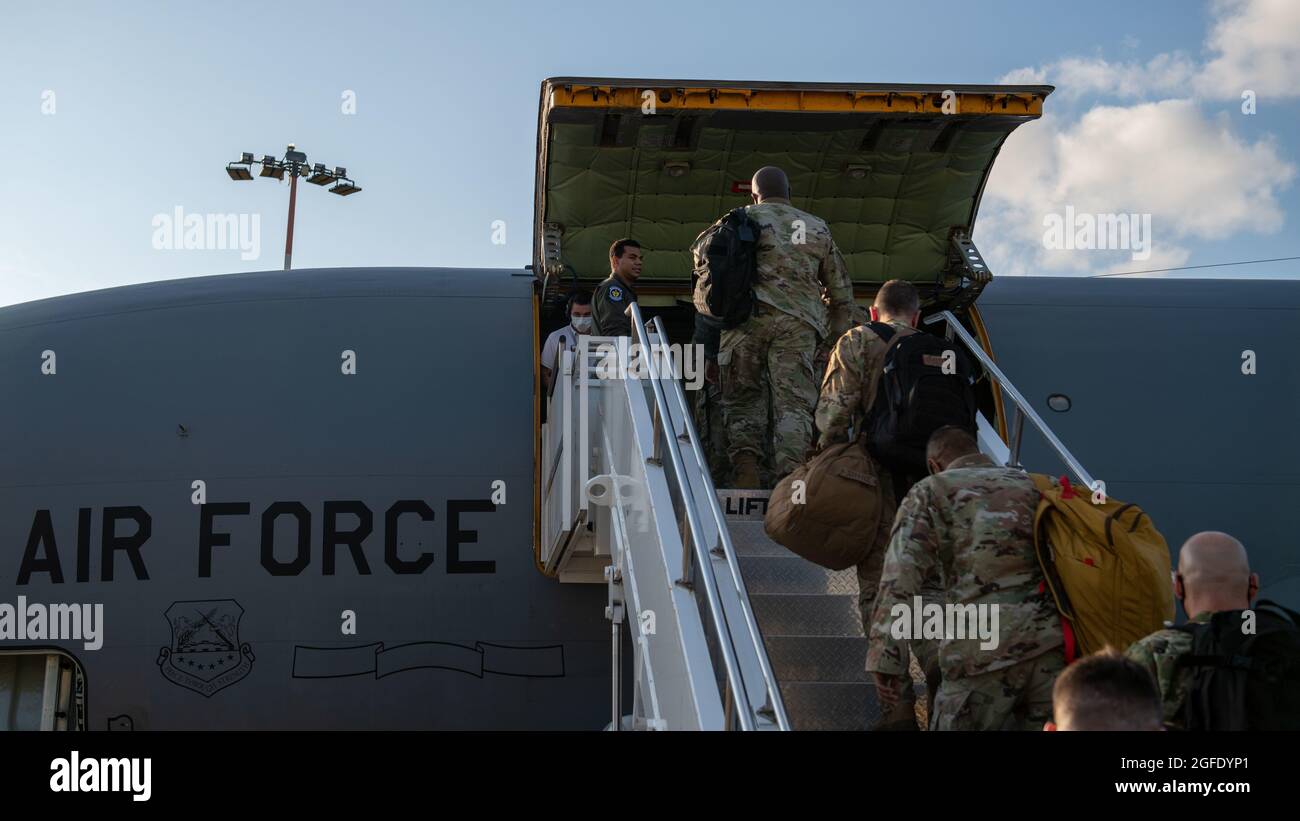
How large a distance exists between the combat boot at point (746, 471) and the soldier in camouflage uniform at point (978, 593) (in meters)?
2.42

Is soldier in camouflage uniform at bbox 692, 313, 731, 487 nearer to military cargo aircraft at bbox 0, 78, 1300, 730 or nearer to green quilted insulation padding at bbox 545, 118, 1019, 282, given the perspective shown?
military cargo aircraft at bbox 0, 78, 1300, 730

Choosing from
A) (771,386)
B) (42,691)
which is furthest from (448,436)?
(42,691)

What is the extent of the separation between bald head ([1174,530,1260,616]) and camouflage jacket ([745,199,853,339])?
322 centimetres

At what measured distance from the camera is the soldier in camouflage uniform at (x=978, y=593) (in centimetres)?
426

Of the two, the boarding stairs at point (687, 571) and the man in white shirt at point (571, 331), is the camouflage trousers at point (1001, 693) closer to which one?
the boarding stairs at point (687, 571)

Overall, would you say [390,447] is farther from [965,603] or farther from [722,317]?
[965,603]

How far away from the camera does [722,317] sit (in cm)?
680

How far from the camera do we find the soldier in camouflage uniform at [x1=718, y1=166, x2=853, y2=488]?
22.1 feet

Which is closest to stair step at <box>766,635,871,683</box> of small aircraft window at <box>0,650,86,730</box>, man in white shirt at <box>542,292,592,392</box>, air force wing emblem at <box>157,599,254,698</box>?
man in white shirt at <box>542,292,592,392</box>

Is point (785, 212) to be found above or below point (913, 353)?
above

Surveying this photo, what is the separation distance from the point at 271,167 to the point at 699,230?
14.7 metres

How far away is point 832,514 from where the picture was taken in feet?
17.1

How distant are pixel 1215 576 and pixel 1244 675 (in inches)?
11.8
